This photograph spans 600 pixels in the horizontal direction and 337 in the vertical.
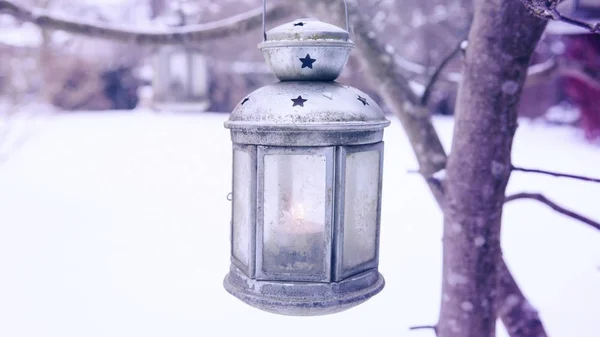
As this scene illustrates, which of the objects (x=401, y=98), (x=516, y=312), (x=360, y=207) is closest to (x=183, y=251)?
(x=401, y=98)

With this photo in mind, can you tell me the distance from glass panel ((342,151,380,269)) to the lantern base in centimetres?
8

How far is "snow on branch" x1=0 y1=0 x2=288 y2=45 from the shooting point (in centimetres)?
306

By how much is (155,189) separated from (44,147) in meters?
5.95

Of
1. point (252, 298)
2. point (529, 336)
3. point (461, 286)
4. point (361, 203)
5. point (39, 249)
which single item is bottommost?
point (39, 249)

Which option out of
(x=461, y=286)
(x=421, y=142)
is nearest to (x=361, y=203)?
(x=461, y=286)

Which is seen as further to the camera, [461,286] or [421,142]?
[421,142]

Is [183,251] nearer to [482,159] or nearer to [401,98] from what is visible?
[401,98]

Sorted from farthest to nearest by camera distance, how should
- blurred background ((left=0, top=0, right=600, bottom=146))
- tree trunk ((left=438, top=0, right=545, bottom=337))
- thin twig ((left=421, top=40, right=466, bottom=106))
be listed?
blurred background ((left=0, top=0, right=600, bottom=146))
thin twig ((left=421, top=40, right=466, bottom=106))
tree trunk ((left=438, top=0, right=545, bottom=337))

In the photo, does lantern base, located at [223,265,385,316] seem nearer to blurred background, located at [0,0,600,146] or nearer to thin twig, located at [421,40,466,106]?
thin twig, located at [421,40,466,106]

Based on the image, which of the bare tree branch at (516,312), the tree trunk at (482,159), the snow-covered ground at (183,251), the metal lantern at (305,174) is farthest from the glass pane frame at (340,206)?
the snow-covered ground at (183,251)

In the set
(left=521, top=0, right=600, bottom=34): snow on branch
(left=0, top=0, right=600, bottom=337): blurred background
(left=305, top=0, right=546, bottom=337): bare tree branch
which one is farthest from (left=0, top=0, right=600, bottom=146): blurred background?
(left=521, top=0, right=600, bottom=34): snow on branch

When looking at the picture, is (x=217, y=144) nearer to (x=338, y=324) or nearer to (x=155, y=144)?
(x=155, y=144)

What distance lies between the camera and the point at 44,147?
14.1 m

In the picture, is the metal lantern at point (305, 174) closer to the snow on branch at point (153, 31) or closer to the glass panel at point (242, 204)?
the glass panel at point (242, 204)
